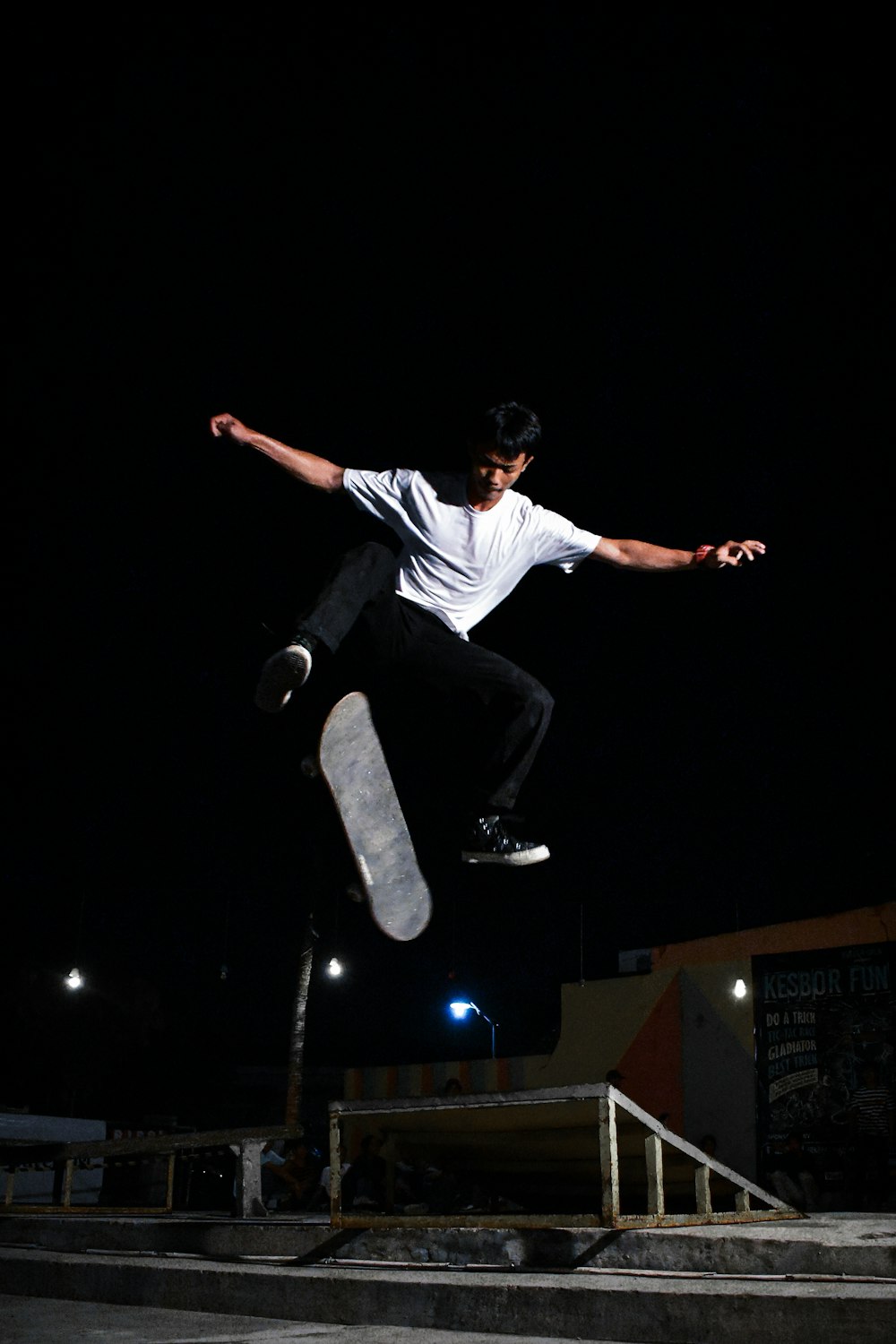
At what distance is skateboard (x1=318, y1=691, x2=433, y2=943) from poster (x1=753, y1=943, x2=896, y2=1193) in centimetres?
715

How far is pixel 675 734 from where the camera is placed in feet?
45.7

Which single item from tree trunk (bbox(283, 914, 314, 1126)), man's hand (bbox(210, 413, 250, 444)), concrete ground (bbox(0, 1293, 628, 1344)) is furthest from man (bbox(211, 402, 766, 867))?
concrete ground (bbox(0, 1293, 628, 1344))

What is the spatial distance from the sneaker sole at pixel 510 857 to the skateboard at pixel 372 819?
269 mm

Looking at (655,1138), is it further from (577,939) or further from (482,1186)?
(577,939)

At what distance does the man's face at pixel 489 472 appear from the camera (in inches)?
201

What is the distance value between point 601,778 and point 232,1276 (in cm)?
1075

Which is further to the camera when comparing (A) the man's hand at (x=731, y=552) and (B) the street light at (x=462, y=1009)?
(B) the street light at (x=462, y=1009)

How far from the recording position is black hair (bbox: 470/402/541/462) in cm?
502

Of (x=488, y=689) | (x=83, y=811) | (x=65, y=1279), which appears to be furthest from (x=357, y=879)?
(x=83, y=811)

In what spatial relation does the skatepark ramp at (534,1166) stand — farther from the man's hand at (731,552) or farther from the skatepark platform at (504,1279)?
the man's hand at (731,552)

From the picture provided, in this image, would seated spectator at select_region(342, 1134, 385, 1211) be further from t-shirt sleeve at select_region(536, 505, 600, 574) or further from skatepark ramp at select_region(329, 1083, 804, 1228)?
t-shirt sleeve at select_region(536, 505, 600, 574)

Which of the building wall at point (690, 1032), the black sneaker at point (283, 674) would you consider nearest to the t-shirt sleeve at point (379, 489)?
the black sneaker at point (283, 674)

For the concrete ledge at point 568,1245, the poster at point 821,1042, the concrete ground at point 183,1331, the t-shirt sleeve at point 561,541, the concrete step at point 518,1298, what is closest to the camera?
the concrete step at point 518,1298

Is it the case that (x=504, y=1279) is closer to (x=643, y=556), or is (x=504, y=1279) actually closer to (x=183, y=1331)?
(x=183, y=1331)
